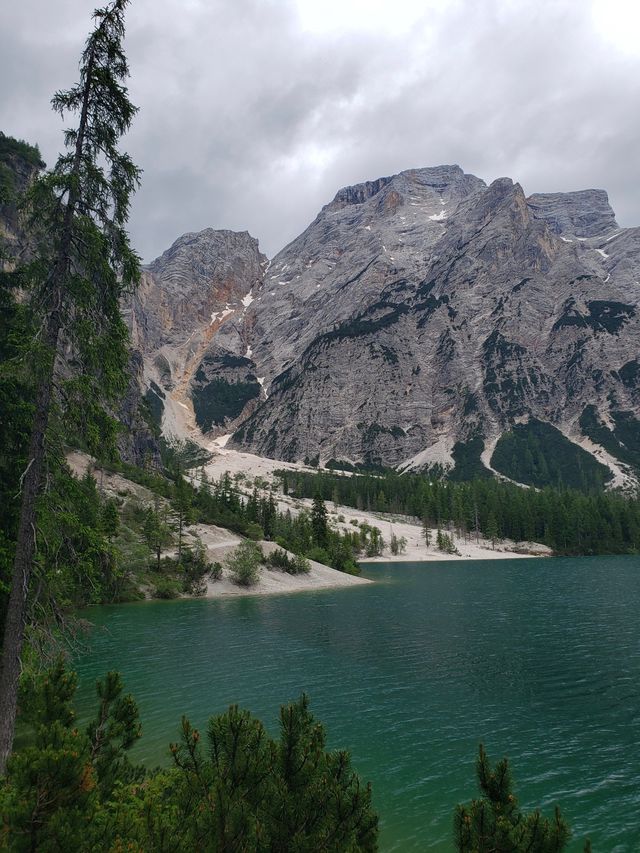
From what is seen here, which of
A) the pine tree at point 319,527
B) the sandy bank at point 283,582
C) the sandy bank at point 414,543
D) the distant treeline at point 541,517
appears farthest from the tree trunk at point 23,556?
the distant treeline at point 541,517

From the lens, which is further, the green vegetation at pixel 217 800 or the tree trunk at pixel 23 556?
the tree trunk at pixel 23 556

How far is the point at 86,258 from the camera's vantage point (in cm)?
1384

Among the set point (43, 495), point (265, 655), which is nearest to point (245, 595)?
point (265, 655)

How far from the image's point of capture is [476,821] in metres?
5.57

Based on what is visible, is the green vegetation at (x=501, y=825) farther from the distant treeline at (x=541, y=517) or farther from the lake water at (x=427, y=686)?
the distant treeline at (x=541, y=517)

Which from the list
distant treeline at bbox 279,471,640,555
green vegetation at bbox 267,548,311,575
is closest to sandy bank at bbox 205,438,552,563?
distant treeline at bbox 279,471,640,555

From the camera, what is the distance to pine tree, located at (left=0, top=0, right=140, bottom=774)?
12.9 m

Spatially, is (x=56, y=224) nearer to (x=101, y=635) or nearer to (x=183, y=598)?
(x=101, y=635)

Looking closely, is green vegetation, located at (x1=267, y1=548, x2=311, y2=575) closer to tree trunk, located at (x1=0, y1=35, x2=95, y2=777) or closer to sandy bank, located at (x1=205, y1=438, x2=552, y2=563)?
sandy bank, located at (x1=205, y1=438, x2=552, y2=563)

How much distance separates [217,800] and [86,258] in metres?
13.2

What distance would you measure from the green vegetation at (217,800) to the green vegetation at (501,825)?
3.90 feet

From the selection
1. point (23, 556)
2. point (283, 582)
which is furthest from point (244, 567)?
point (23, 556)

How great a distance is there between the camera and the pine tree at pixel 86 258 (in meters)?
12.9

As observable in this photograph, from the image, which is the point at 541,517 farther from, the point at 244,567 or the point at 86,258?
the point at 86,258
